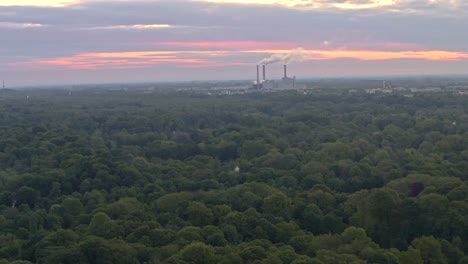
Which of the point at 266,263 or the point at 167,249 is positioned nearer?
the point at 266,263

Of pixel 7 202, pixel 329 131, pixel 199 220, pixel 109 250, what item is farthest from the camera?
pixel 329 131

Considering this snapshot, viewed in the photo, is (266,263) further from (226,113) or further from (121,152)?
(226,113)

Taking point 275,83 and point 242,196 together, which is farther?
point 275,83

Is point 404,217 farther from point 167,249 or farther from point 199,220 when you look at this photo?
point 167,249

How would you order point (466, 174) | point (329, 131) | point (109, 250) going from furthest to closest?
1. point (329, 131)
2. point (466, 174)
3. point (109, 250)

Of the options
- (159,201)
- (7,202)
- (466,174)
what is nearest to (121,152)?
(7,202)

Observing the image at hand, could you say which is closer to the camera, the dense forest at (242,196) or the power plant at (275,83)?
the dense forest at (242,196)

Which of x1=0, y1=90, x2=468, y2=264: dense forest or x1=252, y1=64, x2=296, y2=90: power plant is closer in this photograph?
x1=0, y1=90, x2=468, y2=264: dense forest
